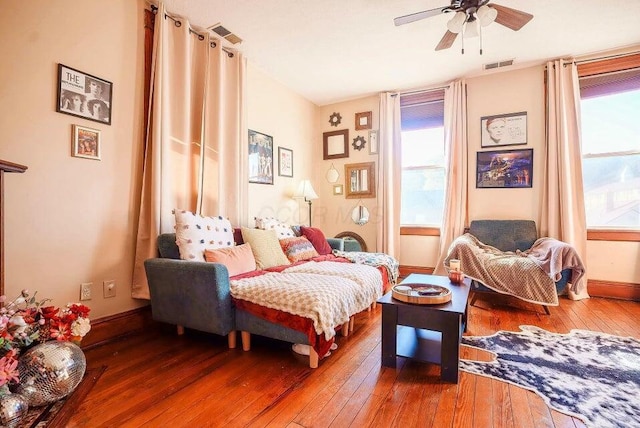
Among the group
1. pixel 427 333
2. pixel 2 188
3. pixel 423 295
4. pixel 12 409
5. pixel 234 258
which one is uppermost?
pixel 2 188

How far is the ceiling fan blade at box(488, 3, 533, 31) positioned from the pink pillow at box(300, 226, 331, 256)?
8.06 ft

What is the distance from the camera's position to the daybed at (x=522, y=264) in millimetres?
2732

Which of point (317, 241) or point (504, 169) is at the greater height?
point (504, 169)

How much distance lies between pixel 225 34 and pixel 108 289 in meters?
2.45

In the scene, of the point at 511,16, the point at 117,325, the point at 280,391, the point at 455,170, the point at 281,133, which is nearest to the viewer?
the point at 280,391

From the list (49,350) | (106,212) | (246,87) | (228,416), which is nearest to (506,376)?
(228,416)

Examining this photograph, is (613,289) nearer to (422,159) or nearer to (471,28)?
(422,159)

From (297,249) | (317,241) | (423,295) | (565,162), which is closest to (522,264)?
(565,162)

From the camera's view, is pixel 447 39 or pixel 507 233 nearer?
pixel 447 39

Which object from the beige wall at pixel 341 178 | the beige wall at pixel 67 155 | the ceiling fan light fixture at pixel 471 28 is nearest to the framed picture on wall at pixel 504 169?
the beige wall at pixel 341 178

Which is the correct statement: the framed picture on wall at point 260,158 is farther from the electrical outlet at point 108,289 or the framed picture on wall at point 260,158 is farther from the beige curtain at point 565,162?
the beige curtain at point 565,162

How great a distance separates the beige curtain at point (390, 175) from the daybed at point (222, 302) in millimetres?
1996

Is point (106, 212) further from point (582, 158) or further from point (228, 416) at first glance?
point (582, 158)

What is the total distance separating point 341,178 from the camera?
15.6ft
